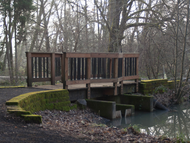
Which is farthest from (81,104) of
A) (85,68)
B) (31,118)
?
(31,118)

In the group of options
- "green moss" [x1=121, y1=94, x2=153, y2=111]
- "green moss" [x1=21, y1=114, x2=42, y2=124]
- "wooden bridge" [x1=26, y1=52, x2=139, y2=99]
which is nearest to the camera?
"green moss" [x1=21, y1=114, x2=42, y2=124]

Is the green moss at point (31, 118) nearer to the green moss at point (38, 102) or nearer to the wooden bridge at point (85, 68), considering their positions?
the green moss at point (38, 102)

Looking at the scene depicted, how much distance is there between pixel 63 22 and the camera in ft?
72.9

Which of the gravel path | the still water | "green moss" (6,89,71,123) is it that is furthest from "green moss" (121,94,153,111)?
the gravel path

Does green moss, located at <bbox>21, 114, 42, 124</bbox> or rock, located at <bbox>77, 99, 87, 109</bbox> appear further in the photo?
rock, located at <bbox>77, 99, 87, 109</bbox>

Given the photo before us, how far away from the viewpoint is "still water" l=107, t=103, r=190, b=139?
297 inches

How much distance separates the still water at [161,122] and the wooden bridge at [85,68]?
5.71 feet

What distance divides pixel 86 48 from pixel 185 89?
1110 centimetres

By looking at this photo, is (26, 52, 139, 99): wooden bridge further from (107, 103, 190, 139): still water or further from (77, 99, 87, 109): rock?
(107, 103, 190, 139): still water

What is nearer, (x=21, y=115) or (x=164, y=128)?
(x=21, y=115)

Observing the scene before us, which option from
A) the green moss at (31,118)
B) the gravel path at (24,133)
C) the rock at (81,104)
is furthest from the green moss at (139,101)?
the gravel path at (24,133)

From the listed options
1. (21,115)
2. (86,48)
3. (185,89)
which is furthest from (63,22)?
(21,115)

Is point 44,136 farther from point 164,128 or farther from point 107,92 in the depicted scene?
point 107,92

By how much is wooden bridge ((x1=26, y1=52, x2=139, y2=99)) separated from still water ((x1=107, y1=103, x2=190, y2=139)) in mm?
1739
